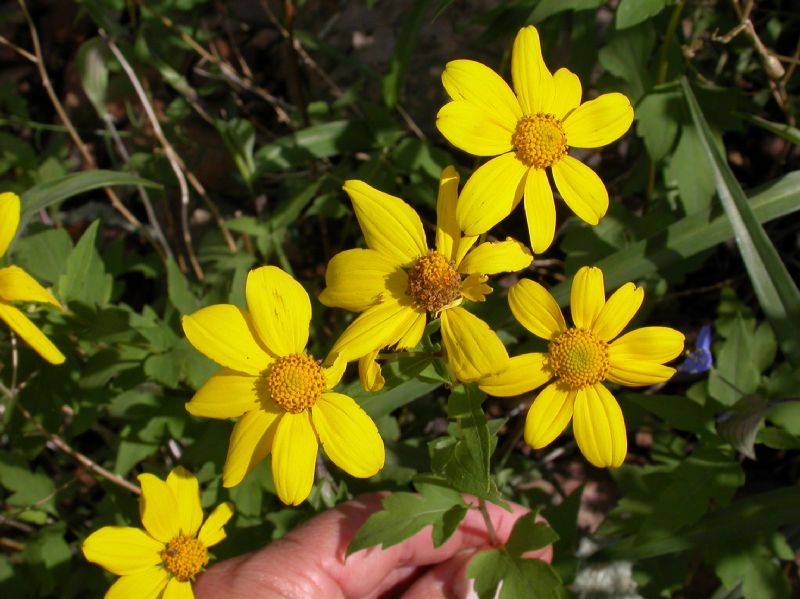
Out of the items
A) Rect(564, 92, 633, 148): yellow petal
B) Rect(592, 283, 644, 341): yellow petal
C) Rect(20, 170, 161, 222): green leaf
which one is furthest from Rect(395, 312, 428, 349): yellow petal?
Rect(20, 170, 161, 222): green leaf

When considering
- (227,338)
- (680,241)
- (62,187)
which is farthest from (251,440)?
(680,241)

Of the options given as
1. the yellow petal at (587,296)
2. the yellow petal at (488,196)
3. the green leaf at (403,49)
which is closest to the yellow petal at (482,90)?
the yellow petal at (488,196)

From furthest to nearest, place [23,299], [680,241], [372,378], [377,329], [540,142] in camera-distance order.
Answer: [680,241] < [23,299] < [540,142] < [377,329] < [372,378]

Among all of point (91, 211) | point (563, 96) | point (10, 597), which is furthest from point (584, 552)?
point (91, 211)

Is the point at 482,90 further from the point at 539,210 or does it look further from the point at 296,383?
the point at 296,383

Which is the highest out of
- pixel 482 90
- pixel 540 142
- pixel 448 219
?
pixel 482 90

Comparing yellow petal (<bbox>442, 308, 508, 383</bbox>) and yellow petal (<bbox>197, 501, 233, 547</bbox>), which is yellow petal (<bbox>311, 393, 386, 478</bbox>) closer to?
yellow petal (<bbox>442, 308, 508, 383</bbox>)
